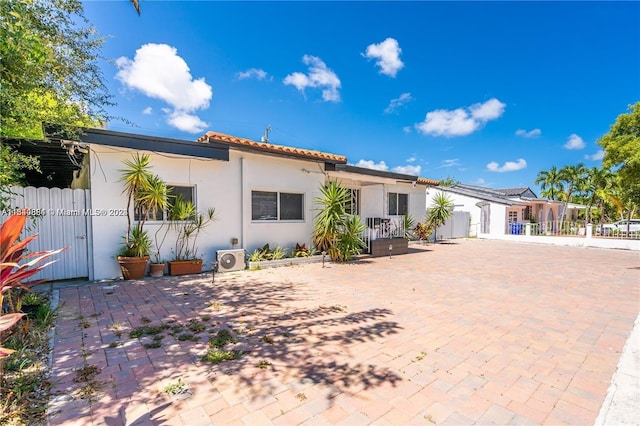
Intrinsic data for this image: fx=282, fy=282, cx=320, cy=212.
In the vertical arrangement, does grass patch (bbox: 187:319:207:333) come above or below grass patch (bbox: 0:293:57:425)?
below

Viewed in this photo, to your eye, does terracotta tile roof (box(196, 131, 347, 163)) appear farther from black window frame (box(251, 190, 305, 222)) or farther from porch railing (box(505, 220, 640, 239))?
porch railing (box(505, 220, 640, 239))

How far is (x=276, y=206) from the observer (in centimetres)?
1051

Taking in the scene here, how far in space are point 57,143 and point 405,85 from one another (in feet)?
53.7

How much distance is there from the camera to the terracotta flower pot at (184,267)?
316 inches

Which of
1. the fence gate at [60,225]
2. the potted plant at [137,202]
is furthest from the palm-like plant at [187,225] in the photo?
the fence gate at [60,225]

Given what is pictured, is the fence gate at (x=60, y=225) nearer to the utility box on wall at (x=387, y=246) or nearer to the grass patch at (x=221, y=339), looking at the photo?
the grass patch at (x=221, y=339)

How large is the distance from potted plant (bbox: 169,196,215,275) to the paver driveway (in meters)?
1.19

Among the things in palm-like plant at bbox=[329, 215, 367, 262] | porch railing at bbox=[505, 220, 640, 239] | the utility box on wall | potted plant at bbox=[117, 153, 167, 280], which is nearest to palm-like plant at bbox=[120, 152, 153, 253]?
potted plant at bbox=[117, 153, 167, 280]

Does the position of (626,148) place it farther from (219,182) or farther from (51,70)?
(51,70)

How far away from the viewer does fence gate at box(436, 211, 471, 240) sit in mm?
19859

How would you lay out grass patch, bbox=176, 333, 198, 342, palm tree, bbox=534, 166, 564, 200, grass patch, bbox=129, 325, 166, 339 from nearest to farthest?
grass patch, bbox=176, 333, 198, 342
grass patch, bbox=129, 325, 166, 339
palm tree, bbox=534, 166, 564, 200

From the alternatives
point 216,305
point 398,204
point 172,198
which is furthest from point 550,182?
point 216,305

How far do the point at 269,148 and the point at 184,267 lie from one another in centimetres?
456

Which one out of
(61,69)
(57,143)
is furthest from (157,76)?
(61,69)
